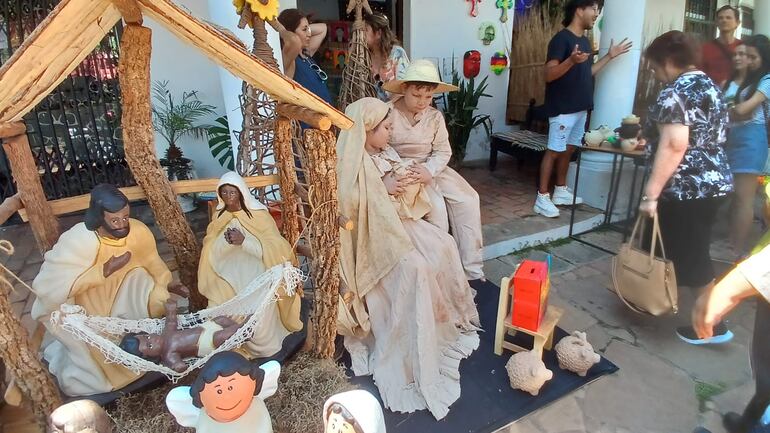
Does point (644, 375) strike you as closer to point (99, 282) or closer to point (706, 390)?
point (706, 390)

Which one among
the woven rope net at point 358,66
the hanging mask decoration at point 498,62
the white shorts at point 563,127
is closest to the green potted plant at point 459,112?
the hanging mask decoration at point 498,62

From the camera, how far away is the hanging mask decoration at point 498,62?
6.20 m

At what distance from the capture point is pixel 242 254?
227 centimetres

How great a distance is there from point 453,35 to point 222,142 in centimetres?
335

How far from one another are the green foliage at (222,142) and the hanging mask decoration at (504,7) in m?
4.02

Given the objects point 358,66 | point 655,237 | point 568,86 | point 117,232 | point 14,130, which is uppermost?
point 358,66

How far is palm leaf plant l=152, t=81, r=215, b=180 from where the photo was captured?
182 inches

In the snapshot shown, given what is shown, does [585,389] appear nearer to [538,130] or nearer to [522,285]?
[522,285]

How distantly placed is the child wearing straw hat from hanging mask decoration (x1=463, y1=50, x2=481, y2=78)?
3.23m

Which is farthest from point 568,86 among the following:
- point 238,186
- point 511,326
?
point 238,186

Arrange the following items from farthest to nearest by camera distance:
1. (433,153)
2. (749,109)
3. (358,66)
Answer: (358,66)
(749,109)
(433,153)

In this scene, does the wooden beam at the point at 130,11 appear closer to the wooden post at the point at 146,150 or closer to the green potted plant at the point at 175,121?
the wooden post at the point at 146,150

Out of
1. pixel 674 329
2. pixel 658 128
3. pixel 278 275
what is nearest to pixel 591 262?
pixel 674 329

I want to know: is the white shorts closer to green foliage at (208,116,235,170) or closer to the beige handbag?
the beige handbag
